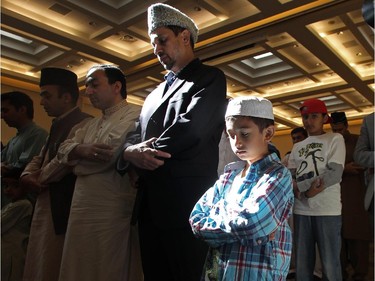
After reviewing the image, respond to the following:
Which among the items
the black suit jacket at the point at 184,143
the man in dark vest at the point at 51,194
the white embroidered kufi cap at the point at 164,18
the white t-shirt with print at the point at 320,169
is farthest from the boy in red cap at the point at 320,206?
the man in dark vest at the point at 51,194

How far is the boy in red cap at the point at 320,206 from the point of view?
210 cm

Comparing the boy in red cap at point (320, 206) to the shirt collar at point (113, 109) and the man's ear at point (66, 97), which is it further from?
the man's ear at point (66, 97)

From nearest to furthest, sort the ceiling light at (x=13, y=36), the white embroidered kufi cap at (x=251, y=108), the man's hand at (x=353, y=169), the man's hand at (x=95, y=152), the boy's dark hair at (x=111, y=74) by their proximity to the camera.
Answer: the white embroidered kufi cap at (x=251, y=108)
the man's hand at (x=95, y=152)
the boy's dark hair at (x=111, y=74)
the man's hand at (x=353, y=169)
the ceiling light at (x=13, y=36)

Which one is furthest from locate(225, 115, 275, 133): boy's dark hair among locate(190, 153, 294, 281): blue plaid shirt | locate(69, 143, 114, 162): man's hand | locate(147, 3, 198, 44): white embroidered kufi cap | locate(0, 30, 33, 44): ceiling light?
locate(0, 30, 33, 44): ceiling light

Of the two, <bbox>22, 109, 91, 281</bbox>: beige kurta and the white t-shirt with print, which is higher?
the white t-shirt with print

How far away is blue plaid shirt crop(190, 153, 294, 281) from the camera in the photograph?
1003mm

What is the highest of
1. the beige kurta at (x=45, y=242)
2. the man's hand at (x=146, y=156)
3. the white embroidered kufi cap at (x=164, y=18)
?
the white embroidered kufi cap at (x=164, y=18)

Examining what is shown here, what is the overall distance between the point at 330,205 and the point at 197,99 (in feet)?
4.49

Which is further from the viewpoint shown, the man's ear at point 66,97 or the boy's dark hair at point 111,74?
the man's ear at point 66,97

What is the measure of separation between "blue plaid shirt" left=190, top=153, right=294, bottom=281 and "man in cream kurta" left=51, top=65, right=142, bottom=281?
643mm

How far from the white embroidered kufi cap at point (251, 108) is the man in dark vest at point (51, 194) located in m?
1.17

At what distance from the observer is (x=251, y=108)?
45.7 inches

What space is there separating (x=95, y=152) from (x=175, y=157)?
20.5 inches

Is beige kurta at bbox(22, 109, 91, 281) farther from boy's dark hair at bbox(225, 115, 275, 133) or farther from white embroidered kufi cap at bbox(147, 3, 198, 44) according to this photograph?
boy's dark hair at bbox(225, 115, 275, 133)
